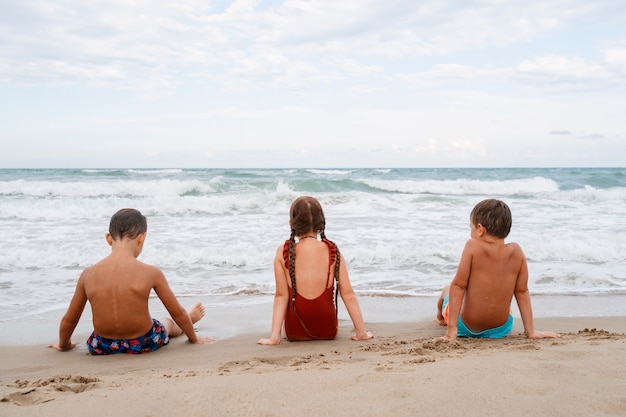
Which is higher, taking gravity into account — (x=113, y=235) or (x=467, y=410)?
(x=113, y=235)

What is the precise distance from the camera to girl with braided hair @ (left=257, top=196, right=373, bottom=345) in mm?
3912

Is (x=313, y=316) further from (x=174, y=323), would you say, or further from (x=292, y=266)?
(x=174, y=323)

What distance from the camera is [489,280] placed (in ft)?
12.4

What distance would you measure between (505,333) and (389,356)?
1199 millimetres

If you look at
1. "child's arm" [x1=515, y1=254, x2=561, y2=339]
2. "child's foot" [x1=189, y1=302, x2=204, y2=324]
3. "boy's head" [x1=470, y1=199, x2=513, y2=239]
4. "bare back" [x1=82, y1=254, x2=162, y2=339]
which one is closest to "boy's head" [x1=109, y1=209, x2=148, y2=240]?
"bare back" [x1=82, y1=254, x2=162, y2=339]

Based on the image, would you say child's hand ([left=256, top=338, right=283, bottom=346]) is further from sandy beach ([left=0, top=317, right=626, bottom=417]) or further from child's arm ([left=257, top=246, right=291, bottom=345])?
sandy beach ([left=0, top=317, right=626, bottom=417])

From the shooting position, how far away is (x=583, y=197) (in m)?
23.2

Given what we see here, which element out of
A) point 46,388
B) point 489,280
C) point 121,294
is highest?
point 489,280

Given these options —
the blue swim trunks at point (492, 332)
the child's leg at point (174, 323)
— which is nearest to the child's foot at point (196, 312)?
the child's leg at point (174, 323)

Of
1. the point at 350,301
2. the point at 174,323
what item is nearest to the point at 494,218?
the point at 350,301

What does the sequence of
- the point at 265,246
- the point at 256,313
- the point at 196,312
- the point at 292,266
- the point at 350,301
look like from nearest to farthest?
the point at 292,266, the point at 350,301, the point at 196,312, the point at 256,313, the point at 265,246

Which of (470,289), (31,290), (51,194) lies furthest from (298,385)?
(51,194)

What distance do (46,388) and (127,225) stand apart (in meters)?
1.36

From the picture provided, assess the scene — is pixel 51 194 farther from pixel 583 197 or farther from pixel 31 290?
pixel 583 197
